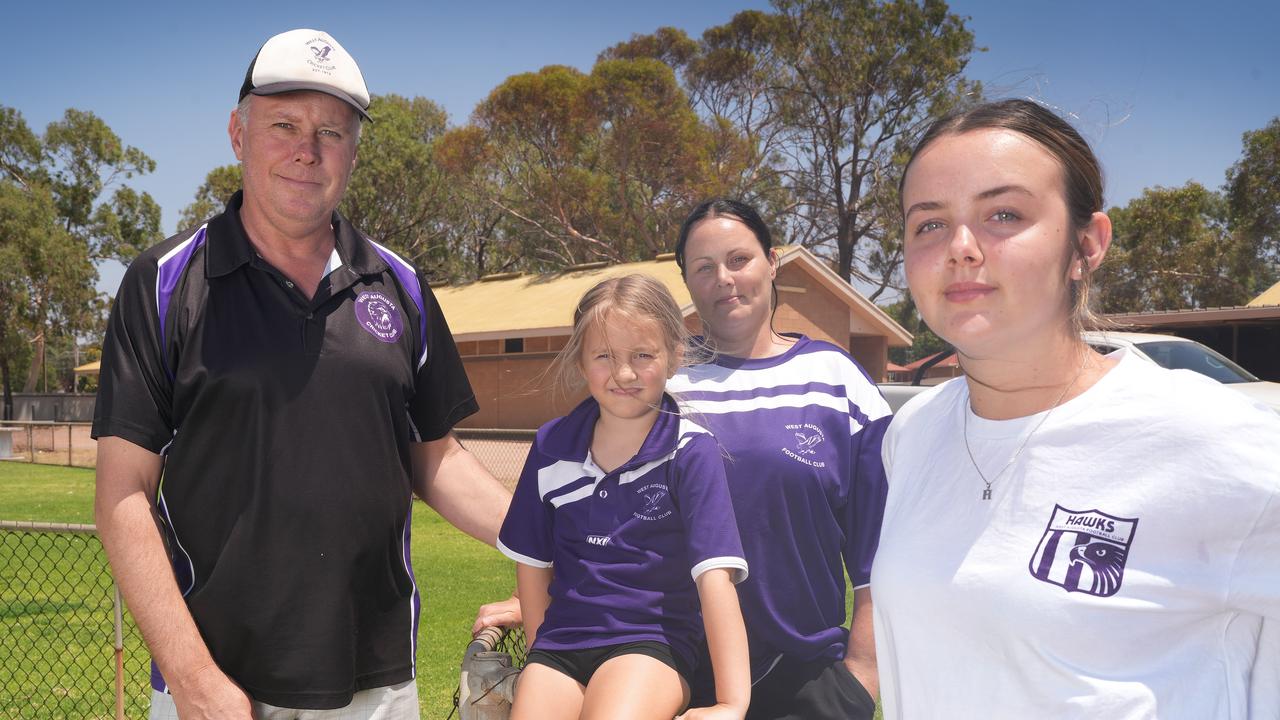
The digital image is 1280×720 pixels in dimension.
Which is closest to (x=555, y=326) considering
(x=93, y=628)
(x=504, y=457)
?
(x=504, y=457)

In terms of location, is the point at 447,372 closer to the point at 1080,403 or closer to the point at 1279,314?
the point at 1080,403

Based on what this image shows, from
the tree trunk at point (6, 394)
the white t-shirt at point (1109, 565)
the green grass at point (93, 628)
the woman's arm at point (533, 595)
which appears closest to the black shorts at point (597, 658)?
the woman's arm at point (533, 595)

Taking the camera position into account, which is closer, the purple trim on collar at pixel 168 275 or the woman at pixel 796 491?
the purple trim on collar at pixel 168 275

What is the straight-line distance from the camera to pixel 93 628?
7.94 m

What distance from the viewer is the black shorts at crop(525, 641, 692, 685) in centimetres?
253

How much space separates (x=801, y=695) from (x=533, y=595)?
0.82 m

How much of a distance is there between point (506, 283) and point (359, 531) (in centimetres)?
3076

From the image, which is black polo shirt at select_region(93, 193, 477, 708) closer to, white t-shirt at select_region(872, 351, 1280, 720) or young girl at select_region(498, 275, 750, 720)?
young girl at select_region(498, 275, 750, 720)

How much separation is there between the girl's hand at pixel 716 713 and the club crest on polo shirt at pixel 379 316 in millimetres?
1275

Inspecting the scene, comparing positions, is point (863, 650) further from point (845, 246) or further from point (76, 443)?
point (845, 246)

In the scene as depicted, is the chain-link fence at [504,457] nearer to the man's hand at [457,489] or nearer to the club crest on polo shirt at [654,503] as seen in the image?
the man's hand at [457,489]

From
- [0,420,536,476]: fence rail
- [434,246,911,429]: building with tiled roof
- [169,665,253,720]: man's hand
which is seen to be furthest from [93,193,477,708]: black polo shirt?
[434,246,911,429]: building with tiled roof

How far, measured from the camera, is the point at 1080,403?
1722 millimetres

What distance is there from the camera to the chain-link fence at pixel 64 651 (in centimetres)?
603
